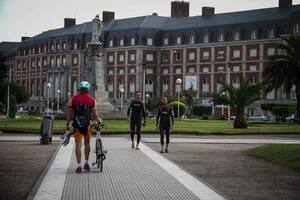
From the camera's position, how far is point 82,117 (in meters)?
15.9

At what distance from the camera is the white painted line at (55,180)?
12156 millimetres

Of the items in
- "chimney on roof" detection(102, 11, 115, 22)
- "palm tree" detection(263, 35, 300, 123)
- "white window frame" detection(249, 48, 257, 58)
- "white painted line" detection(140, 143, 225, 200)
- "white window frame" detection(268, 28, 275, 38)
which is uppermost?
"chimney on roof" detection(102, 11, 115, 22)

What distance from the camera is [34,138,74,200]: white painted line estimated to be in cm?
1216

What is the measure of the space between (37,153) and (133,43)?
338 feet

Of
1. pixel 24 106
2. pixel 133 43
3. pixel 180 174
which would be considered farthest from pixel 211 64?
pixel 180 174

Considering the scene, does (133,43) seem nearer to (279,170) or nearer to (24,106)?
(24,106)

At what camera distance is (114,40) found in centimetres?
12850

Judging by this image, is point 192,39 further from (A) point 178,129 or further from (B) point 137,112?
(B) point 137,112

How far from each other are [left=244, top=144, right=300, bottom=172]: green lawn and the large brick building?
79.1 m

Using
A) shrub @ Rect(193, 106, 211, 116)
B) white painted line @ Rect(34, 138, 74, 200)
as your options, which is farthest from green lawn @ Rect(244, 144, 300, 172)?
shrub @ Rect(193, 106, 211, 116)

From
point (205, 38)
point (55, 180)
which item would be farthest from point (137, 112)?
point (205, 38)

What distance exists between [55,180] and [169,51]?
109044 mm

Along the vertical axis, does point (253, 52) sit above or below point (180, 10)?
below

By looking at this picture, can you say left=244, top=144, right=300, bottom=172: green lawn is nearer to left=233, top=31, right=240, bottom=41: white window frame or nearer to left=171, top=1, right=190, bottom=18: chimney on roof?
left=233, top=31, right=240, bottom=41: white window frame
